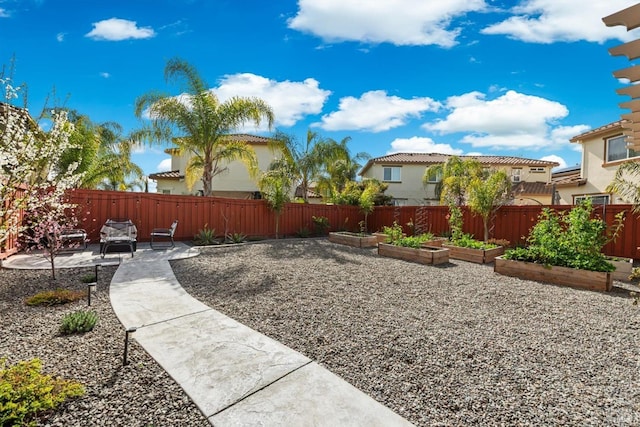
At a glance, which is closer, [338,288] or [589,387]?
[589,387]

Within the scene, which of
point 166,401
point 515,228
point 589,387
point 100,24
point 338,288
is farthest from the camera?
point 515,228

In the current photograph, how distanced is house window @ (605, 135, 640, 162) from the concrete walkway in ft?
50.3

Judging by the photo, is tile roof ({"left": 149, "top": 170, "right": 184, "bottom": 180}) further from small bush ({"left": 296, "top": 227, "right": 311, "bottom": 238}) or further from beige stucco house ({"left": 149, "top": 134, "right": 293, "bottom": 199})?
small bush ({"left": 296, "top": 227, "right": 311, "bottom": 238})

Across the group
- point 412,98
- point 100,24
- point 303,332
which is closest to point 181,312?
point 303,332

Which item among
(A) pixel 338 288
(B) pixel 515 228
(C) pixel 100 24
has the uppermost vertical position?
(C) pixel 100 24

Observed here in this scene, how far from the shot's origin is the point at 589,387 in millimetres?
2438

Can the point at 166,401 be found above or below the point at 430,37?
below

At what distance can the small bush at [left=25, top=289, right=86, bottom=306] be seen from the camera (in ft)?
13.4

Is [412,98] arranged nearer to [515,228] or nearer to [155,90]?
[515,228]

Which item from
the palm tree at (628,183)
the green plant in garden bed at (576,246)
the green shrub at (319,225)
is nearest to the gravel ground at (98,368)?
the palm tree at (628,183)

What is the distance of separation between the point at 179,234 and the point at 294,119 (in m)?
8.85

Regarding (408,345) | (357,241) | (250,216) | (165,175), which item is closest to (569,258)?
(408,345)

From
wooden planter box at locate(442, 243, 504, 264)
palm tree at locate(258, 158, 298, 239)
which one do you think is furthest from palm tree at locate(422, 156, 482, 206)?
palm tree at locate(258, 158, 298, 239)

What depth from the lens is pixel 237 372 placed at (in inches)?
99.1
